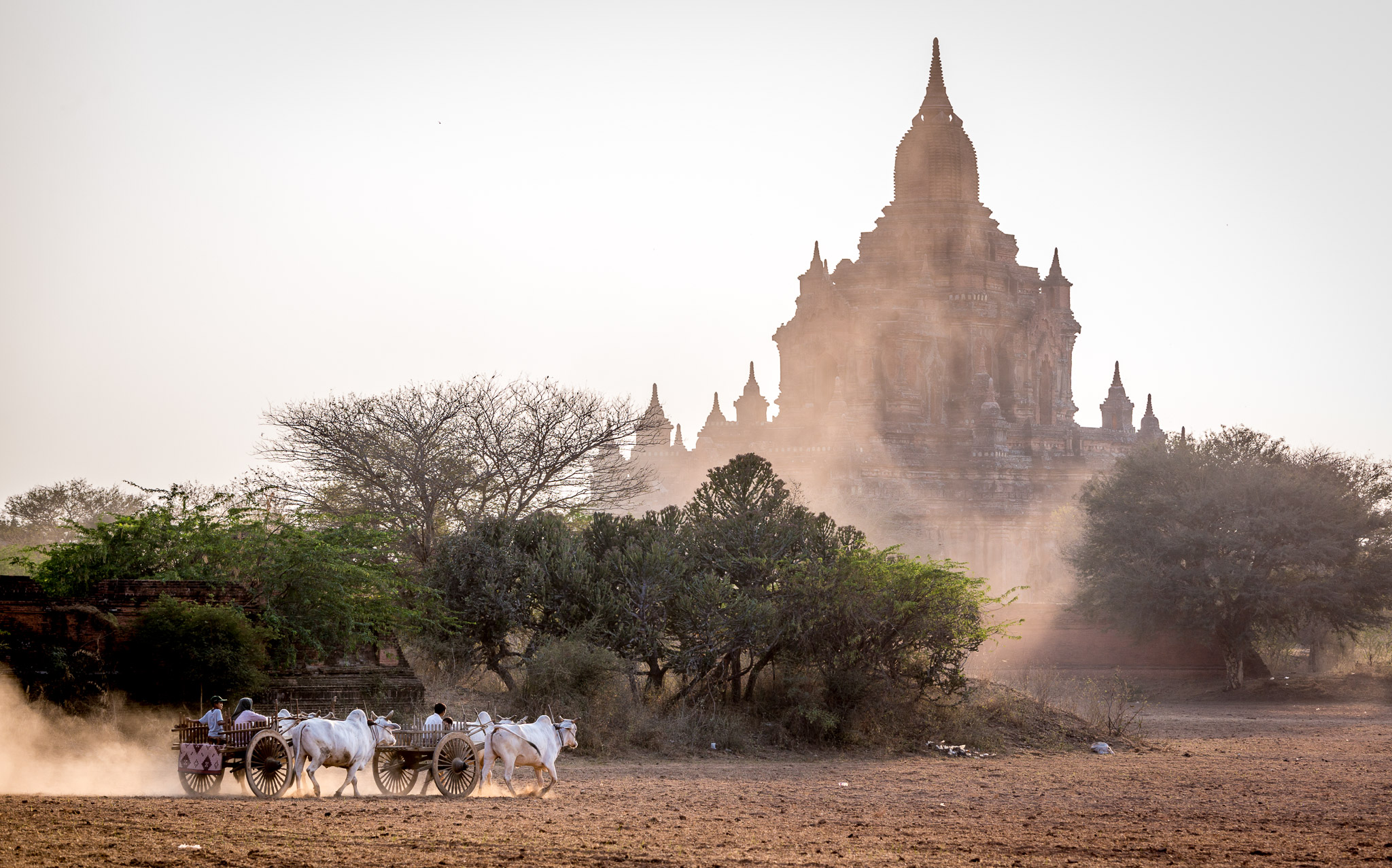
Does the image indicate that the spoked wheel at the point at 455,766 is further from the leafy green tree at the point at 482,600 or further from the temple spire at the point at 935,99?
the temple spire at the point at 935,99

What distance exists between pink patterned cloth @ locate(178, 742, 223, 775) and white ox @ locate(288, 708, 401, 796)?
2.02ft

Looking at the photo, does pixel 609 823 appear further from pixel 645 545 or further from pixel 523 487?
pixel 523 487

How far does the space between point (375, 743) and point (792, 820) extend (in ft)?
12.1

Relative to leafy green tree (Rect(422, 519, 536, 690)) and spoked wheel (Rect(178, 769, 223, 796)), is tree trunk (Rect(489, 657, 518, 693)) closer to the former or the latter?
leafy green tree (Rect(422, 519, 536, 690))

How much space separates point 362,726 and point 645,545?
8.12m

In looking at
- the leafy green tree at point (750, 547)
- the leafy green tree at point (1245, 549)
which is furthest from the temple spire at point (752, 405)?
the leafy green tree at point (750, 547)

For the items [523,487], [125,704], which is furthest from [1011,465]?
[125,704]

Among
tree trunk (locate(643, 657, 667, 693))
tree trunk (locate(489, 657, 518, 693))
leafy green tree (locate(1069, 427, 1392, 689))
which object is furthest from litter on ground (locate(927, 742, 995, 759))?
leafy green tree (locate(1069, 427, 1392, 689))

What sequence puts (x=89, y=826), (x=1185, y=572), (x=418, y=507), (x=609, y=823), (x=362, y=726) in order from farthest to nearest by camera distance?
1. (x=1185, y=572)
2. (x=418, y=507)
3. (x=362, y=726)
4. (x=609, y=823)
5. (x=89, y=826)

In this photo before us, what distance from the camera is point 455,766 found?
12.9 metres

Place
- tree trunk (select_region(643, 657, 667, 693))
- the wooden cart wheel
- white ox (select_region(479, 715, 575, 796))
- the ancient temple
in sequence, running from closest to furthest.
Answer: the wooden cart wheel
white ox (select_region(479, 715, 575, 796))
tree trunk (select_region(643, 657, 667, 693))
the ancient temple

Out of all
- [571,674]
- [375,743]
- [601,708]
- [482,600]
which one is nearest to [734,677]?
[601,708]

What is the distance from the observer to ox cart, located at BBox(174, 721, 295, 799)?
40.6 feet

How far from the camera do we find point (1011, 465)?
53000mm
